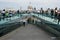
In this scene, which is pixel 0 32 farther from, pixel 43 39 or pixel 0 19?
pixel 43 39

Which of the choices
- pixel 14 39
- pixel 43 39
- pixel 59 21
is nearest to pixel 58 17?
pixel 59 21

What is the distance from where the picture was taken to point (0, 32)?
635 inches

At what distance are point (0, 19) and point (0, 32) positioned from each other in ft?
7.26

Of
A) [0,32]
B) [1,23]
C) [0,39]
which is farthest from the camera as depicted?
[1,23]

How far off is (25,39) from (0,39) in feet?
5.65

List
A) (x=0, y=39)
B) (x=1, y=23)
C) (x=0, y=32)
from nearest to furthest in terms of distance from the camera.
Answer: (x=0, y=39)
(x=0, y=32)
(x=1, y=23)

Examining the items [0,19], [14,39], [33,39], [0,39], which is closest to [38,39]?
[33,39]

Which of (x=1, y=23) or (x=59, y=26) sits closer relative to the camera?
(x=59, y=26)

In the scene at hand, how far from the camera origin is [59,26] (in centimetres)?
1619

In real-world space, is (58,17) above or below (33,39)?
above

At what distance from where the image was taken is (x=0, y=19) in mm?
18062

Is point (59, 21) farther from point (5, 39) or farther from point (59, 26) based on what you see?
point (5, 39)

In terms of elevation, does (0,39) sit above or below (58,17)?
below

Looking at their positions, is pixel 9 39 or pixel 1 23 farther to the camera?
pixel 1 23
